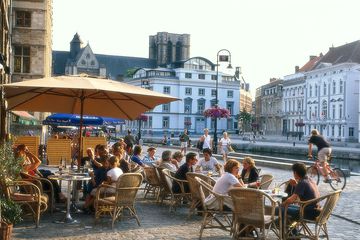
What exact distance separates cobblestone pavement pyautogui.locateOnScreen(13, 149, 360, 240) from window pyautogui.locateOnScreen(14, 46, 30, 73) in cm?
2597

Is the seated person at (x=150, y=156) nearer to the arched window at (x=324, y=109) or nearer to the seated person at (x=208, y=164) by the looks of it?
the seated person at (x=208, y=164)

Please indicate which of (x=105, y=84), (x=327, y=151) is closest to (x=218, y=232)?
(x=105, y=84)

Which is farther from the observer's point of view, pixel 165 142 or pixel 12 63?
pixel 165 142

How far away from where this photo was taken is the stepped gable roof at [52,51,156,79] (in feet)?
434

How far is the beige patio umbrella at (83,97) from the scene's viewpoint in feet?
30.2

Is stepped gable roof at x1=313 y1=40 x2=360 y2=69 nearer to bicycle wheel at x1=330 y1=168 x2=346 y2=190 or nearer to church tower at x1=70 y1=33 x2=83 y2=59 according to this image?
church tower at x1=70 y1=33 x2=83 y2=59

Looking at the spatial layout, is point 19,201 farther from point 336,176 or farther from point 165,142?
point 165,142

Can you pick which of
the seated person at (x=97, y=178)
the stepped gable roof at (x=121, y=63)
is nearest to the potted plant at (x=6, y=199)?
the seated person at (x=97, y=178)

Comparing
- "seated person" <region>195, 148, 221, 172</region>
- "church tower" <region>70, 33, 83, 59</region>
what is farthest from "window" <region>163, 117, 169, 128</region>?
"seated person" <region>195, 148, 221, 172</region>

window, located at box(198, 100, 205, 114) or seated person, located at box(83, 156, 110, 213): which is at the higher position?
window, located at box(198, 100, 205, 114)

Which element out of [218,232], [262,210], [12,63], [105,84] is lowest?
[218,232]

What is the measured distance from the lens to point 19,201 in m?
8.61

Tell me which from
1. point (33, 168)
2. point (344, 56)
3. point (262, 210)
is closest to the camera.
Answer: point (262, 210)

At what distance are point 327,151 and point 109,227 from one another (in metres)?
8.80
